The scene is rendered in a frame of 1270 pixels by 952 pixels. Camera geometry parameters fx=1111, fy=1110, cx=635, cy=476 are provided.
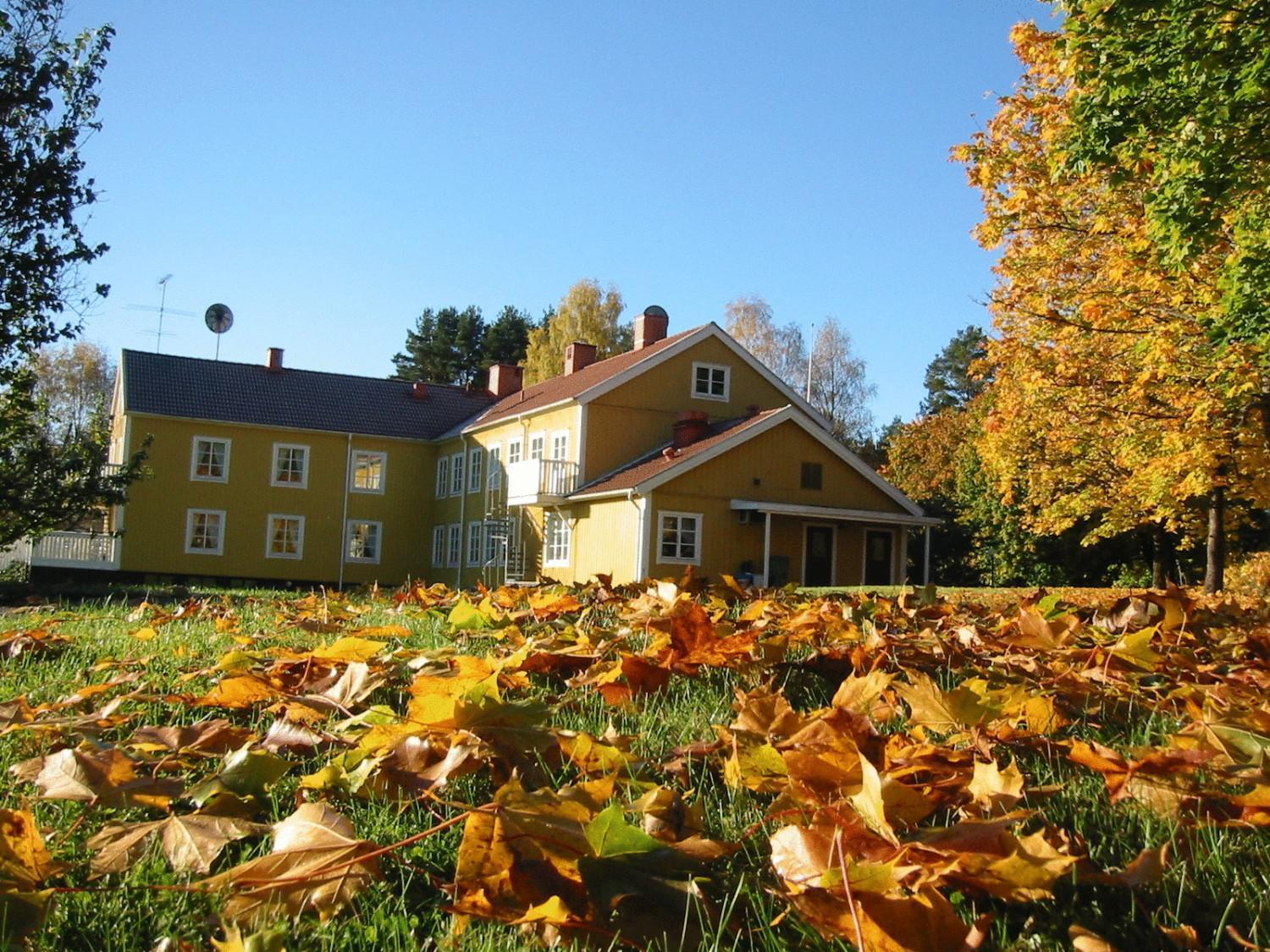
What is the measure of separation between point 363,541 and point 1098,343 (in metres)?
26.3

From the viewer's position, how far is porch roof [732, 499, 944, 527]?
2805 centimetres

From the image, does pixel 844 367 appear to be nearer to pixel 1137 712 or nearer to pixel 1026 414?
pixel 1026 414

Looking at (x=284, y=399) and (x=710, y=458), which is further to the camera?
(x=284, y=399)

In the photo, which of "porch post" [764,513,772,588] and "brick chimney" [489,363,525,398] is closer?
"porch post" [764,513,772,588]

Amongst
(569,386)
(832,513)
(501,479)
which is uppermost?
(569,386)

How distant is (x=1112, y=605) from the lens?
3.65 meters

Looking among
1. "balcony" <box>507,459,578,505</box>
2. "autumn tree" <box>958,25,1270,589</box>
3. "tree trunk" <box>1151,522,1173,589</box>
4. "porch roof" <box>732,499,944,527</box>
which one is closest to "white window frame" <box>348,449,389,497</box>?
"balcony" <box>507,459,578,505</box>

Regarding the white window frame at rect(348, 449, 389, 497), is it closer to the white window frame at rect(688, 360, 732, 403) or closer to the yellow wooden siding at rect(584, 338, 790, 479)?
the yellow wooden siding at rect(584, 338, 790, 479)

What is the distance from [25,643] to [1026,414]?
60.5 ft

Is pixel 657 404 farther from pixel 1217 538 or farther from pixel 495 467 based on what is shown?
pixel 1217 538

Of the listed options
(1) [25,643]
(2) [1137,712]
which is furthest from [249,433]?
(2) [1137,712]

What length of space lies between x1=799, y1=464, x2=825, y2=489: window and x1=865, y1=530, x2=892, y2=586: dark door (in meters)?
2.41

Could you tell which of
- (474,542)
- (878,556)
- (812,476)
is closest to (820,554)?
(878,556)

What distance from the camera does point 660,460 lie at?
2862cm
